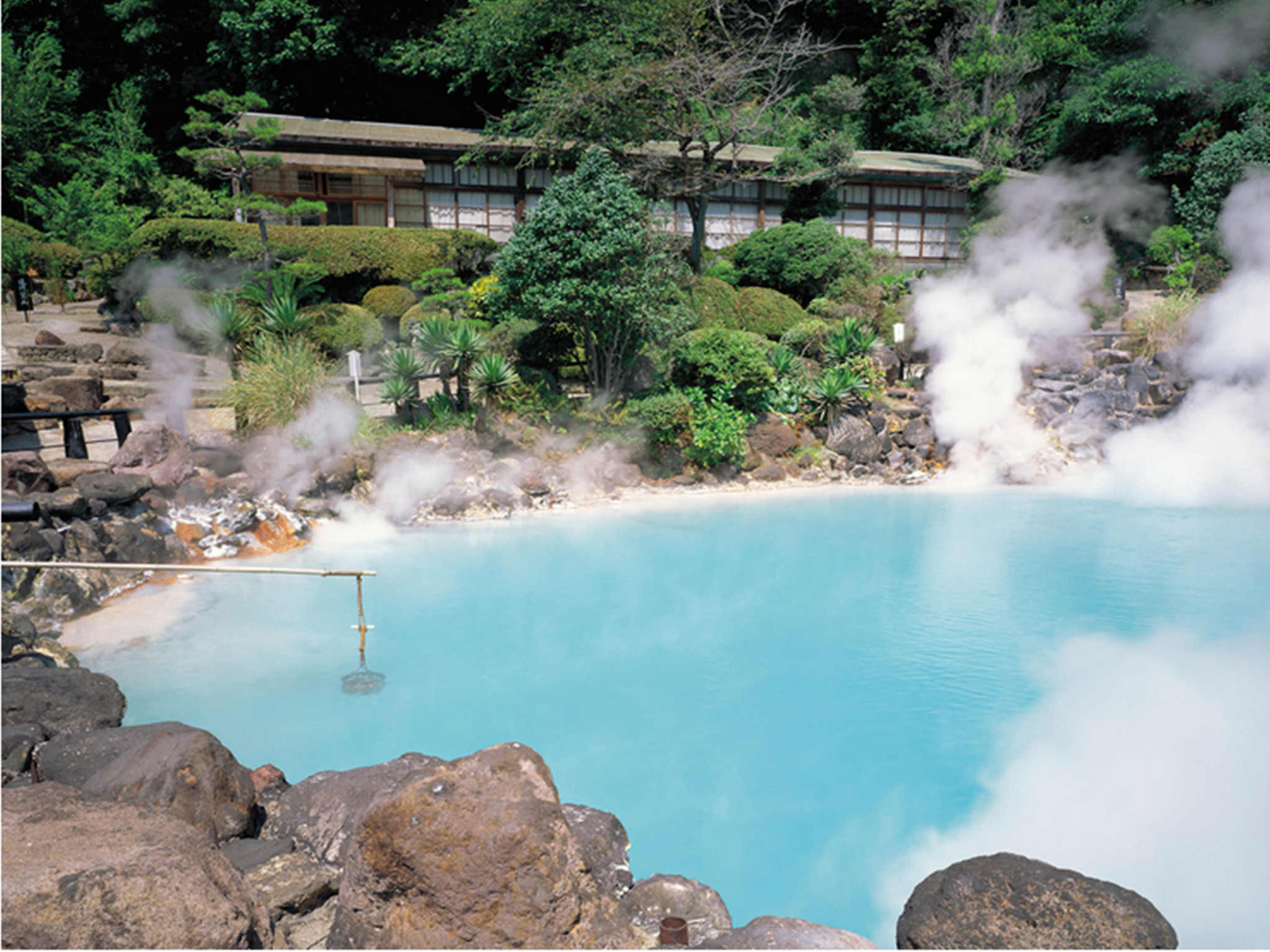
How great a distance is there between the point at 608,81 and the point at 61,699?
14656 mm

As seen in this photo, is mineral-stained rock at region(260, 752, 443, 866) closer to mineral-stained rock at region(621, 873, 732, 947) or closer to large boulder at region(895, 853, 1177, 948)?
mineral-stained rock at region(621, 873, 732, 947)

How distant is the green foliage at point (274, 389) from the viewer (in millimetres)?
10977

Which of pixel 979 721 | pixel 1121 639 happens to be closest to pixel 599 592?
pixel 979 721

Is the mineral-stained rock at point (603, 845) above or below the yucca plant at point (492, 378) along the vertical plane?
below

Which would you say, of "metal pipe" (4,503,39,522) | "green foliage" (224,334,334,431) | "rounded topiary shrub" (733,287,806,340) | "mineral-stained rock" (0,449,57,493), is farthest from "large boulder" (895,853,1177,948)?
"rounded topiary shrub" (733,287,806,340)

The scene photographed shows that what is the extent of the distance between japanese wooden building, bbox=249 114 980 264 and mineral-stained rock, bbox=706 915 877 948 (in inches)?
629

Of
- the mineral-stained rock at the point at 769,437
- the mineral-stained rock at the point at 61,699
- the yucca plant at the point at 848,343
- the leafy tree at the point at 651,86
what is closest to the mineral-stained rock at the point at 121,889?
the mineral-stained rock at the point at 61,699

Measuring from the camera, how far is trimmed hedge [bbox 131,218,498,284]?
1642 centimetres

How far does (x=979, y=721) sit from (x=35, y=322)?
58.8 ft

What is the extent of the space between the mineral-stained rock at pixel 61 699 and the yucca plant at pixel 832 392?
10.6 meters

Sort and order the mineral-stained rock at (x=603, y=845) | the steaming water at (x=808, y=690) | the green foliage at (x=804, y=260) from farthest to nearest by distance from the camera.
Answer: the green foliage at (x=804, y=260), the steaming water at (x=808, y=690), the mineral-stained rock at (x=603, y=845)

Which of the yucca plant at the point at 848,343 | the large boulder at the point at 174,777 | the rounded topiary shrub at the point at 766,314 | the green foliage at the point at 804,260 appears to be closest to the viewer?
the large boulder at the point at 174,777

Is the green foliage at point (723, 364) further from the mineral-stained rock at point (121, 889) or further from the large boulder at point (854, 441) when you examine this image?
the mineral-stained rock at point (121, 889)

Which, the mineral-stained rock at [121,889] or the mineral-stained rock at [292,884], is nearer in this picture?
the mineral-stained rock at [121,889]
